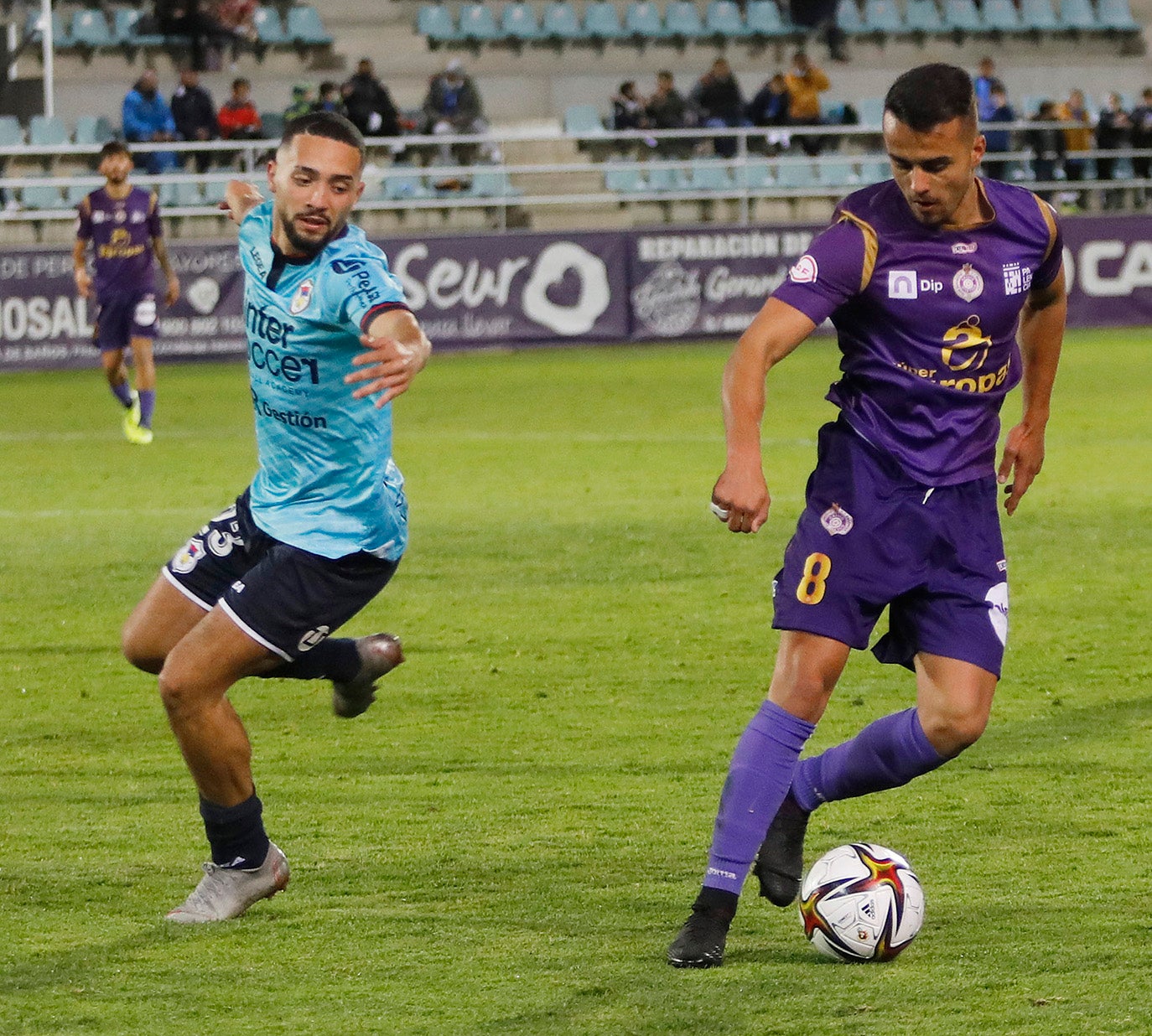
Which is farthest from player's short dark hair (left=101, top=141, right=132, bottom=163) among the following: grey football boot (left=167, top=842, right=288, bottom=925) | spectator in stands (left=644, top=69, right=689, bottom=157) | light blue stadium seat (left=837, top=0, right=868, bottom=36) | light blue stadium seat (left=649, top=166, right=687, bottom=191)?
light blue stadium seat (left=837, top=0, right=868, bottom=36)

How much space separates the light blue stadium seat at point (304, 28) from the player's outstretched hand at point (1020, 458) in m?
24.3

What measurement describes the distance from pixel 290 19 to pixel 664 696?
22492 millimetres

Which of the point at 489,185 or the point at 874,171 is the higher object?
the point at 874,171

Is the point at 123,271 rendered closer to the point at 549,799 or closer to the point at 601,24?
the point at 549,799

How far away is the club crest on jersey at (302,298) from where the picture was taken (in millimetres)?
4758

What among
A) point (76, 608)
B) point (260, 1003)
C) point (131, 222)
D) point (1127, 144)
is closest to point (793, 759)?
point (260, 1003)

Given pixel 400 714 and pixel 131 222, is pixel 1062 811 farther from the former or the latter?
pixel 131 222

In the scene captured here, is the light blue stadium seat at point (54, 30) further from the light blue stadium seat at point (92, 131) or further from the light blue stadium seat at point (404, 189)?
the light blue stadium seat at point (404, 189)

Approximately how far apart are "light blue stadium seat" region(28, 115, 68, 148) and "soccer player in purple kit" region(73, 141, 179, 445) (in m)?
8.88

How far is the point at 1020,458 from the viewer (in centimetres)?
505

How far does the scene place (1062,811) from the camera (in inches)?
223

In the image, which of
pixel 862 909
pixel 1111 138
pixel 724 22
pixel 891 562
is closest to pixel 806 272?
pixel 891 562

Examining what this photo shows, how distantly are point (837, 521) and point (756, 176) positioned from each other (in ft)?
71.5

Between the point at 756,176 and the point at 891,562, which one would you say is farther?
the point at 756,176
